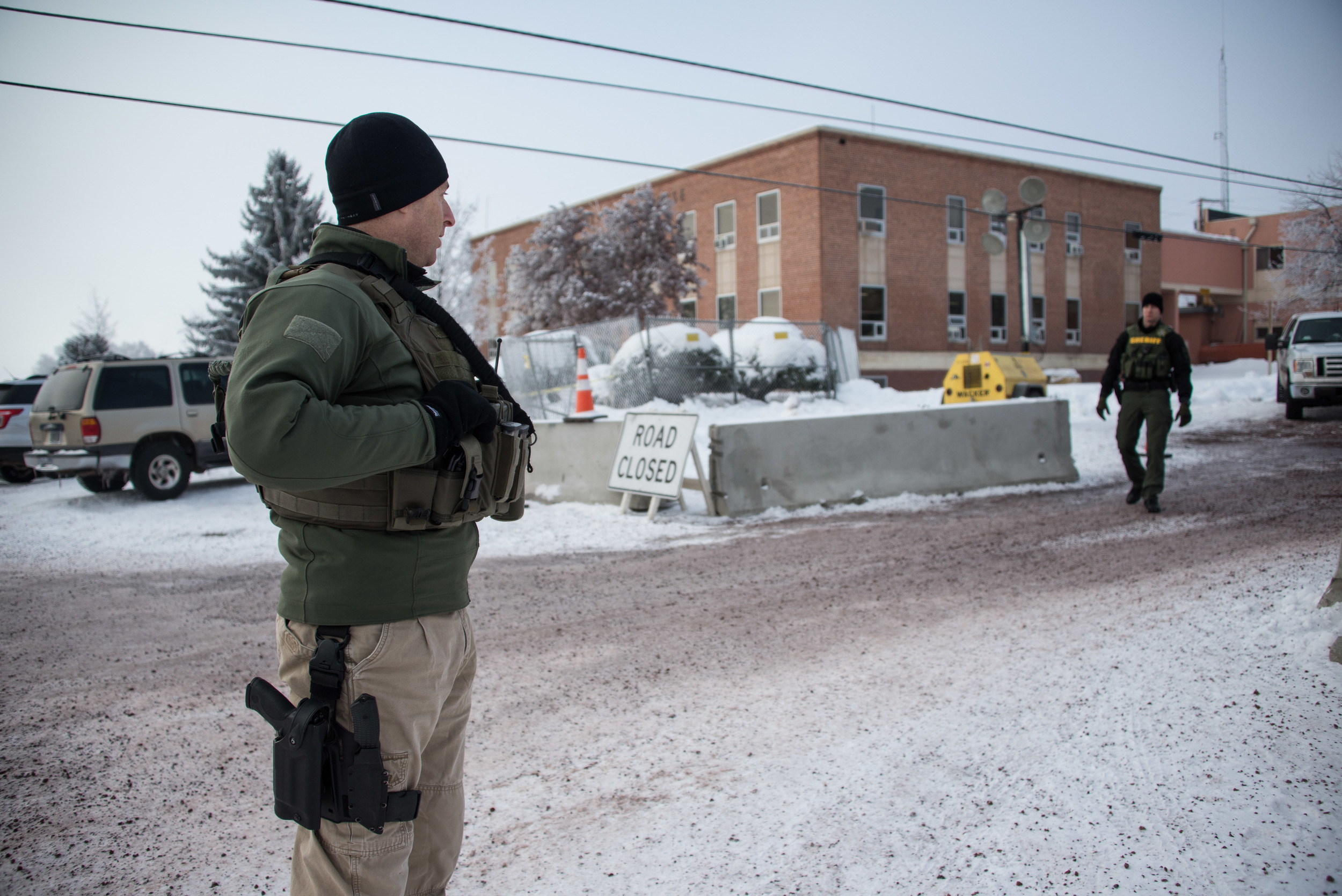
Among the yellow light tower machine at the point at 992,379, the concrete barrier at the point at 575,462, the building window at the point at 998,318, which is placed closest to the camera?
the concrete barrier at the point at 575,462

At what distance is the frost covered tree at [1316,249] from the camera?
2111cm

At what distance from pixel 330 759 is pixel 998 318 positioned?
1538 inches

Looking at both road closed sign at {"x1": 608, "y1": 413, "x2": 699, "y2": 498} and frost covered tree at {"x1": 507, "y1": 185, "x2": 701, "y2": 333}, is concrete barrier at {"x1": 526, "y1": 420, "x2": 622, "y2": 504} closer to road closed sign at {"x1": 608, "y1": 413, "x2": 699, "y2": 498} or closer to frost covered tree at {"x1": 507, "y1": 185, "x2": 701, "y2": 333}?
road closed sign at {"x1": 608, "y1": 413, "x2": 699, "y2": 498}

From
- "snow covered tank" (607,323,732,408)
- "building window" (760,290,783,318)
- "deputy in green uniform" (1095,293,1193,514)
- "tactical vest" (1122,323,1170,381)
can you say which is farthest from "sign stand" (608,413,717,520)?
"building window" (760,290,783,318)

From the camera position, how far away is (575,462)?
10.3 m

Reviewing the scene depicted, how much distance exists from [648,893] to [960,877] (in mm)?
958

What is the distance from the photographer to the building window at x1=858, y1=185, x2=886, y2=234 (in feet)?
105

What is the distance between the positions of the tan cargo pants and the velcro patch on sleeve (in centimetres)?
58

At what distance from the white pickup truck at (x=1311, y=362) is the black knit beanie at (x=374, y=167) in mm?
18659

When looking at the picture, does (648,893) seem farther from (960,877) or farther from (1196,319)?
(1196,319)

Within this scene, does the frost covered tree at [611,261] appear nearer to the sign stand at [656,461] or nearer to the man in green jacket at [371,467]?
the sign stand at [656,461]

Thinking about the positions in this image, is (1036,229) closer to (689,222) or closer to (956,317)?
(956,317)

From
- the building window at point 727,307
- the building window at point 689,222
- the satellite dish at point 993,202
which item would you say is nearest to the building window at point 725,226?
the building window at point 689,222

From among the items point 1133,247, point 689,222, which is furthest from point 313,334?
point 1133,247
